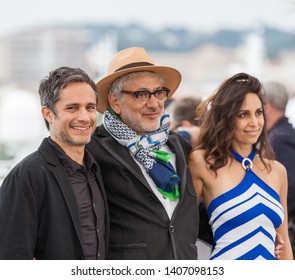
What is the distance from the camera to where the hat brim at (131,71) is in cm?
316

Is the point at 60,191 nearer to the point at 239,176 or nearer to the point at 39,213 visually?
the point at 39,213

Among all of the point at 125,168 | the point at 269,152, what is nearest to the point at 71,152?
the point at 125,168

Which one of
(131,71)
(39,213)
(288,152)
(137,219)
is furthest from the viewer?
(288,152)

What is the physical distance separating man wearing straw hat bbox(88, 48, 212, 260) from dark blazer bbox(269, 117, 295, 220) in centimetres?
128

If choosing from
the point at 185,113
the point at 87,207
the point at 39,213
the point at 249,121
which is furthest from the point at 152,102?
the point at 185,113

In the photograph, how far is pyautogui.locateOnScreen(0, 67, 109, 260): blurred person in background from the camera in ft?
8.37

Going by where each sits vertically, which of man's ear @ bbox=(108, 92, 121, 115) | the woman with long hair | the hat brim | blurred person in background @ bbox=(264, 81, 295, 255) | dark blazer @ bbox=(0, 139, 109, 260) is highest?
blurred person in background @ bbox=(264, 81, 295, 255)

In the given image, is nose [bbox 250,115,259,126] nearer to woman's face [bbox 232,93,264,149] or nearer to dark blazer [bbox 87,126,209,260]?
woman's face [bbox 232,93,264,149]

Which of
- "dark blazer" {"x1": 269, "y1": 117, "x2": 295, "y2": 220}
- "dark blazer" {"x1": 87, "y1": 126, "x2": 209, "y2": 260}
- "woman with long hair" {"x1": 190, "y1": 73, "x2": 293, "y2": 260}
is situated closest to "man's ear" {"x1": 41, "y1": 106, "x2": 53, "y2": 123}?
"dark blazer" {"x1": 87, "y1": 126, "x2": 209, "y2": 260}

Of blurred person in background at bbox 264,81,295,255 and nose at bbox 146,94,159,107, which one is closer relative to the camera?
nose at bbox 146,94,159,107

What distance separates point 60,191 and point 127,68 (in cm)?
78

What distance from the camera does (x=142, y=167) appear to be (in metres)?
3.05

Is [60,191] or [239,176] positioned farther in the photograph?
[239,176]

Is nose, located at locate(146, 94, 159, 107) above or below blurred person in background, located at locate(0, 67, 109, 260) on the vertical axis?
above
